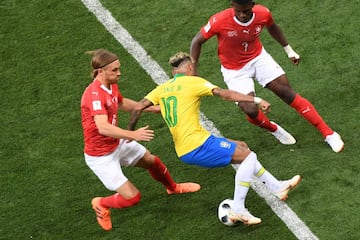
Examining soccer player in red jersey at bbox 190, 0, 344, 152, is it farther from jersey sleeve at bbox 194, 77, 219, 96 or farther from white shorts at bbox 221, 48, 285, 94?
jersey sleeve at bbox 194, 77, 219, 96

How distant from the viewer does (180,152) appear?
9.01 meters

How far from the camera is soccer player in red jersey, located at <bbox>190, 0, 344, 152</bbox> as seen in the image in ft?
32.7

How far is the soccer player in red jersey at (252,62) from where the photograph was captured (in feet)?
32.7

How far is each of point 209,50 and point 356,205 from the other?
11.5ft

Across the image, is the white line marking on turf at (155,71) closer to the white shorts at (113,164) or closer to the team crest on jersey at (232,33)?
the team crest on jersey at (232,33)

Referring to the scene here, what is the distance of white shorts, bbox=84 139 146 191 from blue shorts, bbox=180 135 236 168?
2.39 ft

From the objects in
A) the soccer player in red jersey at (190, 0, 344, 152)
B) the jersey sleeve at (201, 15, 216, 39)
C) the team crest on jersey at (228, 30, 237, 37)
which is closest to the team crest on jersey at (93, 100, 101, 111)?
the soccer player in red jersey at (190, 0, 344, 152)

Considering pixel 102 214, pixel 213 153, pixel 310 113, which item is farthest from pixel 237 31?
pixel 102 214

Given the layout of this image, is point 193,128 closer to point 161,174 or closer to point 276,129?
point 161,174

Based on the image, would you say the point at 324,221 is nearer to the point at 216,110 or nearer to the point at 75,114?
the point at 216,110

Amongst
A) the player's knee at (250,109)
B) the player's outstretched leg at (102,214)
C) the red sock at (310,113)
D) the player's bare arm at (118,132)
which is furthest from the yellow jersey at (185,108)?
the red sock at (310,113)

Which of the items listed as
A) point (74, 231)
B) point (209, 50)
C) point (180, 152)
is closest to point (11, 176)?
point (74, 231)

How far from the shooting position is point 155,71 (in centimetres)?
1166

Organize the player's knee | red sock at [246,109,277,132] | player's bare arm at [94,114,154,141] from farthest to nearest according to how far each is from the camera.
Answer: red sock at [246,109,277,132], the player's knee, player's bare arm at [94,114,154,141]
